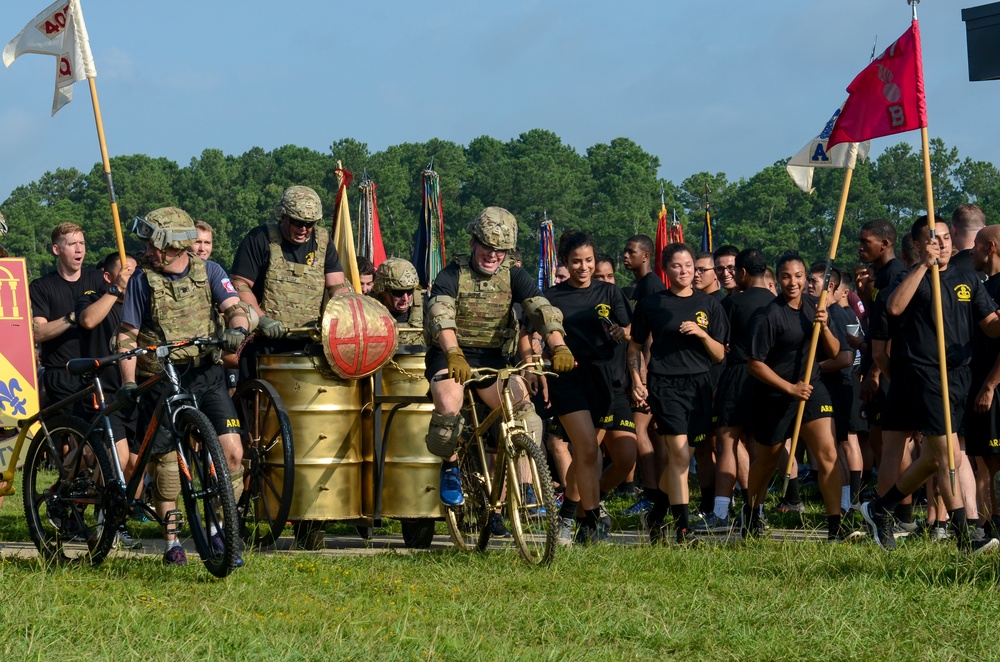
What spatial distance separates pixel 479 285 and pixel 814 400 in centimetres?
246

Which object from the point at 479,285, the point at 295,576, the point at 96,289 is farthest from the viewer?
the point at 96,289

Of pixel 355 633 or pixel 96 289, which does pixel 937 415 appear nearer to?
pixel 355 633

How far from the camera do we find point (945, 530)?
31.6 ft

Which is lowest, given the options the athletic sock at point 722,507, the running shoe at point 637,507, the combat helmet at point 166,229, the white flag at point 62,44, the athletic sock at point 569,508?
the running shoe at point 637,507

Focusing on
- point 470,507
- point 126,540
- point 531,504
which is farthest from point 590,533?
point 126,540

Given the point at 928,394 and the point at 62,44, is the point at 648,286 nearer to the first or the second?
the point at 928,394

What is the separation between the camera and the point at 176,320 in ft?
27.7

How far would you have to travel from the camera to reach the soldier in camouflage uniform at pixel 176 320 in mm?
8214

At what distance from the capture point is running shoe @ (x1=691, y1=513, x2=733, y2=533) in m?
9.44

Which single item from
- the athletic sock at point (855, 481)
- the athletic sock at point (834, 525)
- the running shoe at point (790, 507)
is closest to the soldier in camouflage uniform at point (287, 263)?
the athletic sock at point (834, 525)

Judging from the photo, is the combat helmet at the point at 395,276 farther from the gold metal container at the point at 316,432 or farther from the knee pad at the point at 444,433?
the knee pad at the point at 444,433

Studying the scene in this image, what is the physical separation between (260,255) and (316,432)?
1260 millimetres

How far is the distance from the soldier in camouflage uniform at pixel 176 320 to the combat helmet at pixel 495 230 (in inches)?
58.4

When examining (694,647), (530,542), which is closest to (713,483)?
(530,542)
